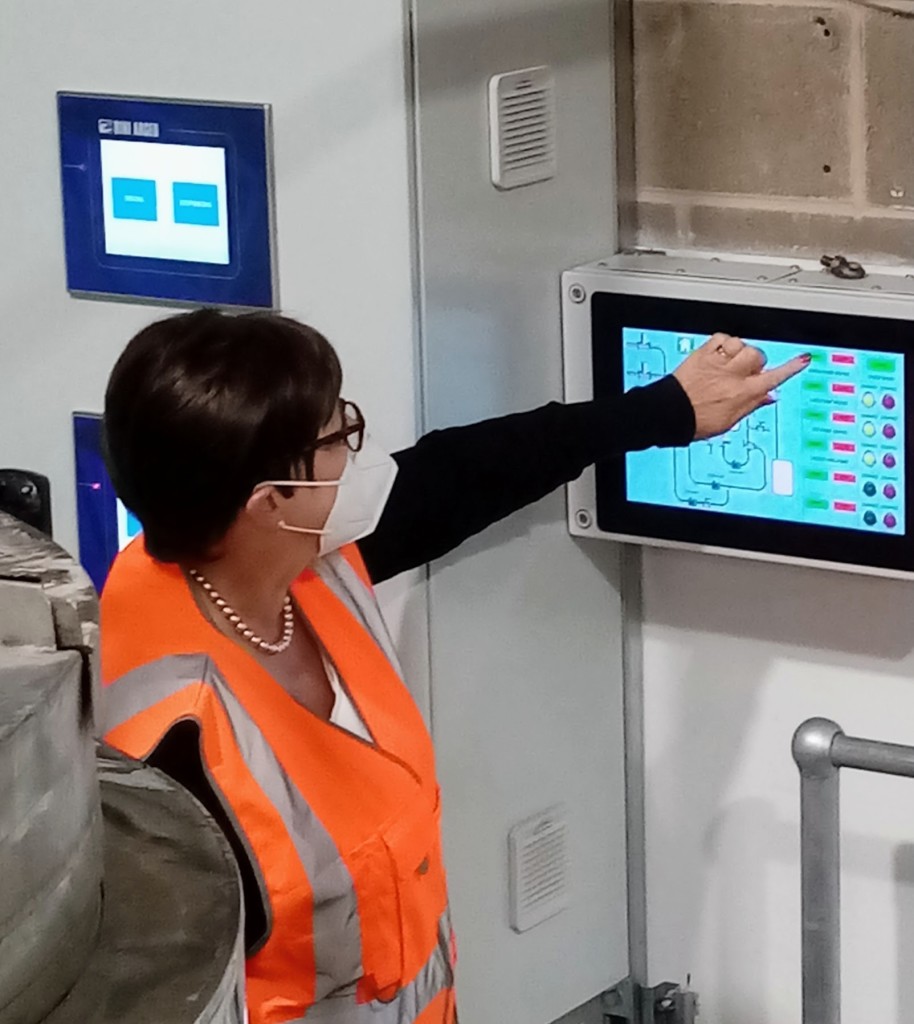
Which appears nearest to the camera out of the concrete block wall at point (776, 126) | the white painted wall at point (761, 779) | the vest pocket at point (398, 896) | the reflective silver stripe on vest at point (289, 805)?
the reflective silver stripe on vest at point (289, 805)

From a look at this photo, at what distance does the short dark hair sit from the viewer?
4.67 ft

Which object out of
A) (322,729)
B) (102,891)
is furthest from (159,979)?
(322,729)

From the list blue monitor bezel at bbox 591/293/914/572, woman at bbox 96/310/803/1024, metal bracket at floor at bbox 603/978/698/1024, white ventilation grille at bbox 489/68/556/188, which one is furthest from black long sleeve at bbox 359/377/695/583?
metal bracket at floor at bbox 603/978/698/1024

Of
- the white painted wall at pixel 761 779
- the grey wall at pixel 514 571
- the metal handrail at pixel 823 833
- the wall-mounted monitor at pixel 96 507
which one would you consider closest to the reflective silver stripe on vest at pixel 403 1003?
the grey wall at pixel 514 571

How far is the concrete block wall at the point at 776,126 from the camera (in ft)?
5.68

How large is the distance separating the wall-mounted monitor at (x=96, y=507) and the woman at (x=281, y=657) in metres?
0.38

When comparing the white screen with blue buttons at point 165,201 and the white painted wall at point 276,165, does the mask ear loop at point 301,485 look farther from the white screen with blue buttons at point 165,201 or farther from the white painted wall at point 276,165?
the white screen with blue buttons at point 165,201

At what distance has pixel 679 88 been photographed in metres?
1.84

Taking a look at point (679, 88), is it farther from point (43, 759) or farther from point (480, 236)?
point (43, 759)

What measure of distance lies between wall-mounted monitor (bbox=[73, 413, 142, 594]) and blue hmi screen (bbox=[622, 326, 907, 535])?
50 centimetres

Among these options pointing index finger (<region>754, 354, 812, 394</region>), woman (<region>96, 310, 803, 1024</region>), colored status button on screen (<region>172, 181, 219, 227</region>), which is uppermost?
colored status button on screen (<region>172, 181, 219, 227</region>)

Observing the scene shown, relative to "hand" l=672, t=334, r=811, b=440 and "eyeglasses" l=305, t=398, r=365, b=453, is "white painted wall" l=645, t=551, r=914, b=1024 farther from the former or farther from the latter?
"eyeglasses" l=305, t=398, r=365, b=453

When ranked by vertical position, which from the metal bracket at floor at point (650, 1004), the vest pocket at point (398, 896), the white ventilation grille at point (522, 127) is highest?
the white ventilation grille at point (522, 127)

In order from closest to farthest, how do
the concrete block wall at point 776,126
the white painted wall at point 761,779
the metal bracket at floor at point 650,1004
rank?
the concrete block wall at point 776,126 < the white painted wall at point 761,779 < the metal bracket at floor at point 650,1004
